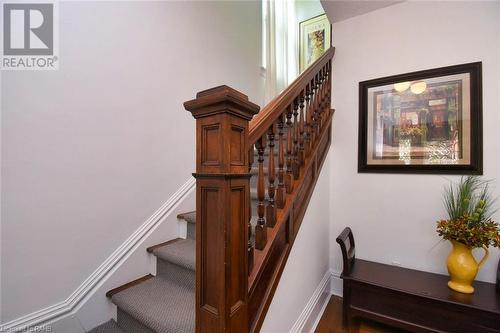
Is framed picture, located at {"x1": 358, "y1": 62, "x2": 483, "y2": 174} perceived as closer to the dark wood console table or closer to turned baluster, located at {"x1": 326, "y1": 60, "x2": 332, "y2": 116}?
turned baluster, located at {"x1": 326, "y1": 60, "x2": 332, "y2": 116}

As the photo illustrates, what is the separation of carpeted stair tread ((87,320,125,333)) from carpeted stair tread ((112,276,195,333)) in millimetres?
128

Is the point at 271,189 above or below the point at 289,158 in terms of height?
below

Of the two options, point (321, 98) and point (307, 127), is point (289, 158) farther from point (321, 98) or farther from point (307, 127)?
point (321, 98)

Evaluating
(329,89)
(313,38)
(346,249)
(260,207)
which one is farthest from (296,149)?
(313,38)

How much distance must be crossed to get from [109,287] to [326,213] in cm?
169

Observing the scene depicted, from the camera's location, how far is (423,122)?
1740mm

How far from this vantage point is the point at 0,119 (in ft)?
3.57

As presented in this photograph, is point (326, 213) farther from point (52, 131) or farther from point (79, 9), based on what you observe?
point (79, 9)

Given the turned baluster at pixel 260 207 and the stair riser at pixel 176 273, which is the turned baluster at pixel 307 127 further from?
the stair riser at pixel 176 273

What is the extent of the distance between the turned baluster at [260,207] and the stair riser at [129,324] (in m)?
0.82

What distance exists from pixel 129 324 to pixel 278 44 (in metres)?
3.32

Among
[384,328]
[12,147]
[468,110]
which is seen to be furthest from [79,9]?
[384,328]

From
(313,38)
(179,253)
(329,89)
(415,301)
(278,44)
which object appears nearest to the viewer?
(415,301)

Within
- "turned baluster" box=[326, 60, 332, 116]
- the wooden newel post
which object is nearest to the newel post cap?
the wooden newel post
